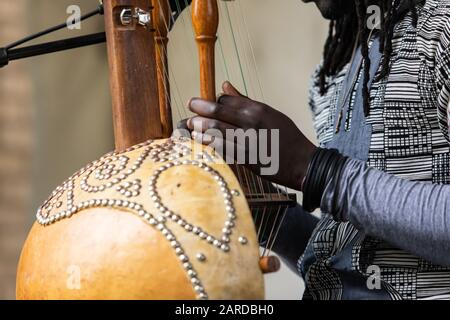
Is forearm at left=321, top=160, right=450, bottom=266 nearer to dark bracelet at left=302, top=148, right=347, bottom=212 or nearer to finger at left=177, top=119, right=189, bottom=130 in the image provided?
dark bracelet at left=302, top=148, right=347, bottom=212

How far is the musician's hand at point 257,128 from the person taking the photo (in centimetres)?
115

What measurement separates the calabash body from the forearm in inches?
9.5

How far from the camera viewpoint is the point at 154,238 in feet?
3.14

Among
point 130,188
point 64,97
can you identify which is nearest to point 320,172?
point 130,188

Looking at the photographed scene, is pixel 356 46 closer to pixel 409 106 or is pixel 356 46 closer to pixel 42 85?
pixel 409 106

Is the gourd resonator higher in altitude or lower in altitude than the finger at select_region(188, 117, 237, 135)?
lower

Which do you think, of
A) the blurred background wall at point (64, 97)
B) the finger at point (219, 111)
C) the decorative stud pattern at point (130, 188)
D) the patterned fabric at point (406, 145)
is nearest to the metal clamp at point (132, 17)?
the finger at point (219, 111)

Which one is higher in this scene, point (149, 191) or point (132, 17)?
point (132, 17)

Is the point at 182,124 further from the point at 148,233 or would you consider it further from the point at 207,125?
the point at 148,233

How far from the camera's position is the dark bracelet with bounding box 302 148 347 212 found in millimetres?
1191

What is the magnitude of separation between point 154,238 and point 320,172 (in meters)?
0.33

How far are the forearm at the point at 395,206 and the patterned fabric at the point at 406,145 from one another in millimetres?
112

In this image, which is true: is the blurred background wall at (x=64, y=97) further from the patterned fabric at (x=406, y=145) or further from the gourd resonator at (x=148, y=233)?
the gourd resonator at (x=148, y=233)

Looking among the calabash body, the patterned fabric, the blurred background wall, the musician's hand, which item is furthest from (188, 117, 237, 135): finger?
the blurred background wall
